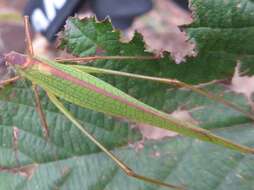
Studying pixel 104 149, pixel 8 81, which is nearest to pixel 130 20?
pixel 8 81

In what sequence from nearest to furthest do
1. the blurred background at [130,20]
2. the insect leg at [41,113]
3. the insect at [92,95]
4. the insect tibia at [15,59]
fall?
the insect at [92,95]
the insect leg at [41,113]
the insect tibia at [15,59]
the blurred background at [130,20]

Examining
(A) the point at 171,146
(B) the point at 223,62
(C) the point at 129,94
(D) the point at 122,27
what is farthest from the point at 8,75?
(D) the point at 122,27

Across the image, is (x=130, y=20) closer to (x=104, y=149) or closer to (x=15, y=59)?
(x=15, y=59)

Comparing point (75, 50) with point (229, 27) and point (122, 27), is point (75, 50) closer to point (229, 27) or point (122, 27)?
point (229, 27)

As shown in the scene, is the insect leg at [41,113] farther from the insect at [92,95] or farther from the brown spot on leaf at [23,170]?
the brown spot on leaf at [23,170]

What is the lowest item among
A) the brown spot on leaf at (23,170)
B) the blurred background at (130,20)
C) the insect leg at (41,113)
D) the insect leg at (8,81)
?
the brown spot on leaf at (23,170)

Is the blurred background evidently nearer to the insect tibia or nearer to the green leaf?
the insect tibia

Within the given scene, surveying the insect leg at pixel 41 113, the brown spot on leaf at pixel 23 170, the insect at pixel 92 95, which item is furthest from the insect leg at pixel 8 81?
the brown spot on leaf at pixel 23 170
